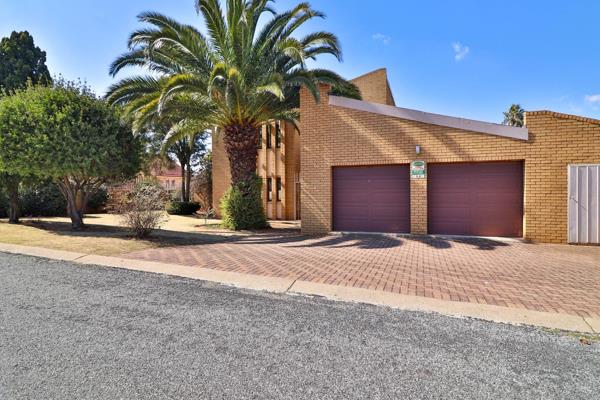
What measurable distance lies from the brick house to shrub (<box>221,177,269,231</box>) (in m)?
2.19

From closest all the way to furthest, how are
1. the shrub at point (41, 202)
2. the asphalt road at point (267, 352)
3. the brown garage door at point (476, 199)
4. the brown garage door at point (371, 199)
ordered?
the asphalt road at point (267, 352)
the brown garage door at point (476, 199)
the brown garage door at point (371, 199)
the shrub at point (41, 202)

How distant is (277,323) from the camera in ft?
13.1

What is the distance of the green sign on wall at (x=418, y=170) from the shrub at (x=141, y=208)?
8.20m

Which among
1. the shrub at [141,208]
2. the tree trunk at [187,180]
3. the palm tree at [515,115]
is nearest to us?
the shrub at [141,208]

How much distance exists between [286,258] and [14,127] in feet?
34.1

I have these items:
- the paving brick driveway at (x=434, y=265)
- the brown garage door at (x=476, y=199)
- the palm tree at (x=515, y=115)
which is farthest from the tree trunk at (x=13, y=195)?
the palm tree at (x=515, y=115)

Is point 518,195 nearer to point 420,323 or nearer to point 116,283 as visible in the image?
point 420,323

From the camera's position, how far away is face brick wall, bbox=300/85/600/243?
969 cm

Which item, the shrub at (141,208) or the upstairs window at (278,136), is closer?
the shrub at (141,208)

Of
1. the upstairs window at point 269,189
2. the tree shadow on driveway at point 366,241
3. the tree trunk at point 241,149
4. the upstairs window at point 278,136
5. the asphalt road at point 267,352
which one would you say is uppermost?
the upstairs window at point 278,136

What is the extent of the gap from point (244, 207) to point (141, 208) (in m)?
4.21

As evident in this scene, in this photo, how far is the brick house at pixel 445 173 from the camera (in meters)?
9.62

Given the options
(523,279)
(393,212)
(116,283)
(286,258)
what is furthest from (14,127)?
(523,279)

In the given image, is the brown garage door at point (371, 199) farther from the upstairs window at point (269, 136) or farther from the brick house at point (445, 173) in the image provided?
the upstairs window at point (269, 136)
